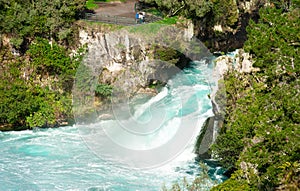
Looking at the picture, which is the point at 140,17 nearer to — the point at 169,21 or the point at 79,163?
the point at 169,21

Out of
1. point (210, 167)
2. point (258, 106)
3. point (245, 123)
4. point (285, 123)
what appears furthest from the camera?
point (210, 167)

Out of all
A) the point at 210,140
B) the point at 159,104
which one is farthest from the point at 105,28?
the point at 210,140

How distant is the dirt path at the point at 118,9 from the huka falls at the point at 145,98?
0.29ft

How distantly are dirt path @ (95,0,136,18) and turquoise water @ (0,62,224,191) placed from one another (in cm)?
772

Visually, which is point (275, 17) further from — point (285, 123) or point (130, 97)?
point (130, 97)

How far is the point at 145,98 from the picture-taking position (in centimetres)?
2895

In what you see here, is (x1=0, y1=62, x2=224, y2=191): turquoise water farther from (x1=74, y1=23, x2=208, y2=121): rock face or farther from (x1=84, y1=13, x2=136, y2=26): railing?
(x1=84, y1=13, x2=136, y2=26): railing

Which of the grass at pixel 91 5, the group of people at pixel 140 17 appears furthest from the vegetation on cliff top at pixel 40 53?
the grass at pixel 91 5

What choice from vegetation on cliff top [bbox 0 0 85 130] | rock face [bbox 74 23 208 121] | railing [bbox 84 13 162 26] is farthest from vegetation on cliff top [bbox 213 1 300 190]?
railing [bbox 84 13 162 26]

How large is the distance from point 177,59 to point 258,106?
15.0 m

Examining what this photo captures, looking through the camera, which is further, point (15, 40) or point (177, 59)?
point (177, 59)

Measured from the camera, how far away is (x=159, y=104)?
27953 mm

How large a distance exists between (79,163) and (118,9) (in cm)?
1424

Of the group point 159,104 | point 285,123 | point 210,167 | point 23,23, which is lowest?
point 210,167
